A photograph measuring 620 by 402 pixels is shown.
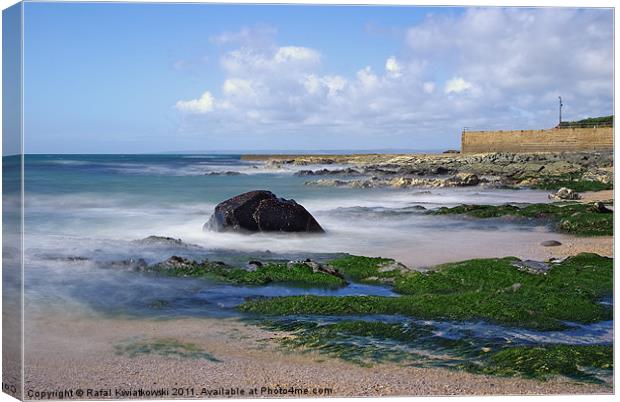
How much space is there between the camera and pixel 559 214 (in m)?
7.59

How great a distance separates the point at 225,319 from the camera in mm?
6199

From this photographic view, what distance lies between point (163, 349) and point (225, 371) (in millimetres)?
539

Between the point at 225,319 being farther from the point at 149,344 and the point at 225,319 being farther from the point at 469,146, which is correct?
the point at 469,146

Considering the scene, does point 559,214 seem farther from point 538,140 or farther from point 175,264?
point 175,264

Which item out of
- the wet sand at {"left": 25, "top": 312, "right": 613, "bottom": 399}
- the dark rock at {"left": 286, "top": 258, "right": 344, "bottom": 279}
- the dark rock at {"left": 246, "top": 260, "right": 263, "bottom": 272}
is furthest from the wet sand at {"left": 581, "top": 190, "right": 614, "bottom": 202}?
the dark rock at {"left": 246, "top": 260, "right": 263, "bottom": 272}

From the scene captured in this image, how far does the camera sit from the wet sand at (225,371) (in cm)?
570

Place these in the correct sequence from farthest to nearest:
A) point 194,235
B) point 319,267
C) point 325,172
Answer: point 325,172 < point 194,235 < point 319,267

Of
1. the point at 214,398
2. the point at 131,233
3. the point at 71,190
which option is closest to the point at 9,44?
the point at 71,190

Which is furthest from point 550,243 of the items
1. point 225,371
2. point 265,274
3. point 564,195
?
→ point 225,371

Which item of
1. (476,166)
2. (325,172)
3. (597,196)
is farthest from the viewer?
(476,166)

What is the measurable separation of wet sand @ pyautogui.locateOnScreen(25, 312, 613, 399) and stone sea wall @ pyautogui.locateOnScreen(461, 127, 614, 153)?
98.9 inches

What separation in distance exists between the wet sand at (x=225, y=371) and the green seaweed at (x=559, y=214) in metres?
1.88

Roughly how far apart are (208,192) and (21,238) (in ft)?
5.75

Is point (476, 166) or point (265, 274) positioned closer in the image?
point (265, 274)
